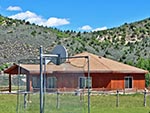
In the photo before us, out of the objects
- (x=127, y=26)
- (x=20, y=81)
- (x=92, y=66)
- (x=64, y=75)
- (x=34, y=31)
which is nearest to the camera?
(x=64, y=75)

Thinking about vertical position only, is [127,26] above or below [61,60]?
above

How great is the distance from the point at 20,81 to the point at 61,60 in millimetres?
2878

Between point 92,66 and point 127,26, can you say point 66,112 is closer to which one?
point 92,66

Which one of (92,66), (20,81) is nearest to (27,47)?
(92,66)

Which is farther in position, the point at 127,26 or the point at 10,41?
the point at 127,26

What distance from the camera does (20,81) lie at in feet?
55.0

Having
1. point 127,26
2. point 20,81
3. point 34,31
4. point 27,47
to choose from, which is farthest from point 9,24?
point 20,81

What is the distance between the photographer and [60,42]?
68000 millimetres

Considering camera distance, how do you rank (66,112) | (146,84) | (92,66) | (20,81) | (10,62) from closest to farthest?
1. (66,112)
2. (20,81)
3. (92,66)
4. (146,84)
5. (10,62)

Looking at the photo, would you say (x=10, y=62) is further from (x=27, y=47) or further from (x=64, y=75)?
(x=64, y=75)

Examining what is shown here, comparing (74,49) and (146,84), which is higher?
(74,49)

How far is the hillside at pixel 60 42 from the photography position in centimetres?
6419

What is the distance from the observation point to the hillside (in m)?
64.2

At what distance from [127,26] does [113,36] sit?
6534 millimetres
